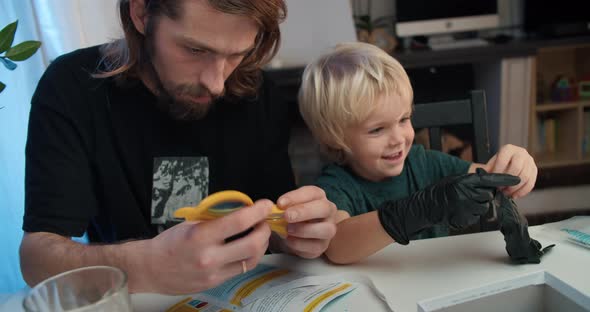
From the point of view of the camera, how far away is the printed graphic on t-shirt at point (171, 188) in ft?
3.48

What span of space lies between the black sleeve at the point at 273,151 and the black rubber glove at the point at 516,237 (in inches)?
21.1

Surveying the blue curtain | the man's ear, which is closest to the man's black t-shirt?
the man's ear

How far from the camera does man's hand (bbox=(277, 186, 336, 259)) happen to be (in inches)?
28.9

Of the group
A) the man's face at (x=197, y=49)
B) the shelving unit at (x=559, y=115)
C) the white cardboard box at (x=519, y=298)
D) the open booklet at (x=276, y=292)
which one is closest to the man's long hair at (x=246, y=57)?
the man's face at (x=197, y=49)

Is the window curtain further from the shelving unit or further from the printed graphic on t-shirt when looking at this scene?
the shelving unit

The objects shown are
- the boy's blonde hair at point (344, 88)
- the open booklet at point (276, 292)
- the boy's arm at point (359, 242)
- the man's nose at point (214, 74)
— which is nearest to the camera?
the open booklet at point (276, 292)

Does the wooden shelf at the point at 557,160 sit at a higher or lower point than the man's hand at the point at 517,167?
lower

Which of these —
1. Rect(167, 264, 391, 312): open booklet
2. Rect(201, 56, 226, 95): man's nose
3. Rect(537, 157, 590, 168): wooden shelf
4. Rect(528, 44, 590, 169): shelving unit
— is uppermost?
Rect(201, 56, 226, 95): man's nose

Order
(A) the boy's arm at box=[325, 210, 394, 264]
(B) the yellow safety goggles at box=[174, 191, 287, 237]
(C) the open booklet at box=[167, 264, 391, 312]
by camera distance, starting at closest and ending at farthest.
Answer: (B) the yellow safety goggles at box=[174, 191, 287, 237]
(C) the open booklet at box=[167, 264, 391, 312]
(A) the boy's arm at box=[325, 210, 394, 264]

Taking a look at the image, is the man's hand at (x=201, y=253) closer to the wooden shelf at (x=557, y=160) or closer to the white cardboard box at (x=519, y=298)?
the white cardboard box at (x=519, y=298)

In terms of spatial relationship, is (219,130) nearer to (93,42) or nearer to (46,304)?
(46,304)

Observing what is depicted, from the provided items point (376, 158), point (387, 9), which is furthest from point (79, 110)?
point (387, 9)

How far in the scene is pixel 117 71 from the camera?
1003 millimetres

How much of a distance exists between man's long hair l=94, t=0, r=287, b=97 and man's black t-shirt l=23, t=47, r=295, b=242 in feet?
0.10
